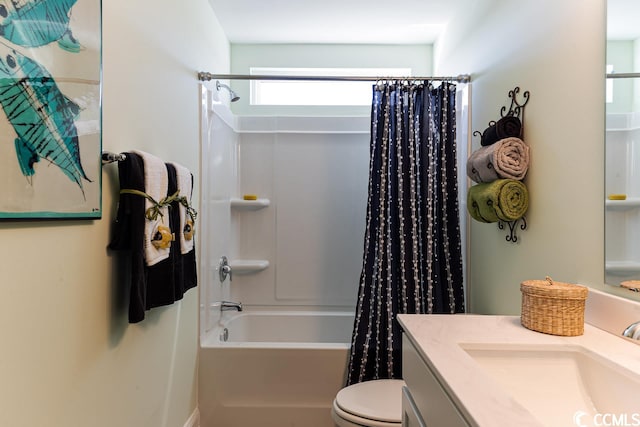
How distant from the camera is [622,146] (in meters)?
1.02

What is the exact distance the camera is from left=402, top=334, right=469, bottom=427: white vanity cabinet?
2.46 ft

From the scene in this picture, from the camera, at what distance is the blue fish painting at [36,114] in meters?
0.76

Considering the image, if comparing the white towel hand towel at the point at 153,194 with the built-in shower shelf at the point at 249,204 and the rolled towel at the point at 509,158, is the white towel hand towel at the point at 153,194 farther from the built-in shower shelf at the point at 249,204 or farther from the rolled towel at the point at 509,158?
the built-in shower shelf at the point at 249,204

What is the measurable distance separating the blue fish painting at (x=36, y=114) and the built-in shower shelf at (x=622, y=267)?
1.53 metres

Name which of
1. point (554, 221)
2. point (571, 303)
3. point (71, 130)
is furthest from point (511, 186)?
point (71, 130)

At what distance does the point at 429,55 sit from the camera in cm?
292

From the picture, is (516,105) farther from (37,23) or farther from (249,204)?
(249,204)

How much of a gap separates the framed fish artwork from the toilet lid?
4.18ft

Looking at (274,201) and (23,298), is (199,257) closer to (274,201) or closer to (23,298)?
(274,201)

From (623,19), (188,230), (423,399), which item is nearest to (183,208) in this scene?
(188,230)

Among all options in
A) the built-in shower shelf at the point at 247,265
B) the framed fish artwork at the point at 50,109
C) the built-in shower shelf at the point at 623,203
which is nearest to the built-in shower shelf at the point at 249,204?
the built-in shower shelf at the point at 247,265

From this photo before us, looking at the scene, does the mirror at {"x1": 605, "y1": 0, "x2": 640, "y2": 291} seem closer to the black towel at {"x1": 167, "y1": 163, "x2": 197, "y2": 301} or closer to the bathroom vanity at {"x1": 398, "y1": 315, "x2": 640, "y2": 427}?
the bathroom vanity at {"x1": 398, "y1": 315, "x2": 640, "y2": 427}

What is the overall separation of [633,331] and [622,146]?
502 mm

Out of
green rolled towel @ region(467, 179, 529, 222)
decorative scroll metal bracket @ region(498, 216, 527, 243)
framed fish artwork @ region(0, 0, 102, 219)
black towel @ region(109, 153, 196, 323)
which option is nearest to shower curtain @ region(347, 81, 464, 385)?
decorative scroll metal bracket @ region(498, 216, 527, 243)
